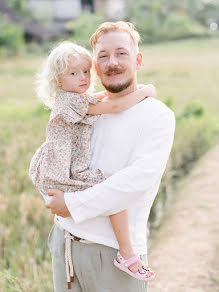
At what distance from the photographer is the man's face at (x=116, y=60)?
154cm

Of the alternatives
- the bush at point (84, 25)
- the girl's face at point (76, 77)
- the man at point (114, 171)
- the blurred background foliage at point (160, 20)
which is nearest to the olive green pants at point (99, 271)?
the man at point (114, 171)

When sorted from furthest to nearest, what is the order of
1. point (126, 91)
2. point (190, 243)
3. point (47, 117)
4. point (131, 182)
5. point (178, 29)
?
point (178, 29) < point (47, 117) < point (190, 243) < point (126, 91) < point (131, 182)

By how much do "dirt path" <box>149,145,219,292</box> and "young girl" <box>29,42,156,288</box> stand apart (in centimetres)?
119

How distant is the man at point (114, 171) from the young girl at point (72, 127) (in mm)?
41

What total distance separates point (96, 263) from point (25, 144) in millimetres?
3405

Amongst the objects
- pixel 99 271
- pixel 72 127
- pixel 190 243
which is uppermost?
pixel 72 127

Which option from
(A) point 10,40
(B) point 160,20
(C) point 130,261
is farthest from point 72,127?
(B) point 160,20

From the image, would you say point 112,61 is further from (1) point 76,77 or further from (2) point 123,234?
(2) point 123,234

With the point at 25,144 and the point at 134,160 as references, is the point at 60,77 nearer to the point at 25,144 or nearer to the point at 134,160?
the point at 134,160

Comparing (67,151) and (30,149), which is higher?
(67,151)

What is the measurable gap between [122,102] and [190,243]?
182 centimetres

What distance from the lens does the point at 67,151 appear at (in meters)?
1.52

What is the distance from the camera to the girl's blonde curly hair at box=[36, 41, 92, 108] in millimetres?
1599

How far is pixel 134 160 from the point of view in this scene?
4.82ft
